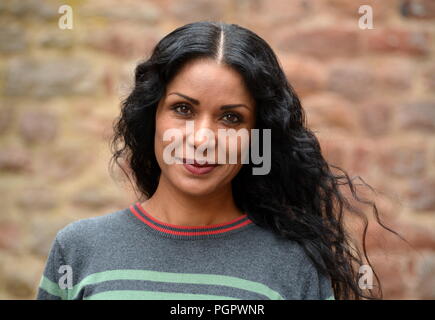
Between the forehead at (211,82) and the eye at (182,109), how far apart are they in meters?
0.04

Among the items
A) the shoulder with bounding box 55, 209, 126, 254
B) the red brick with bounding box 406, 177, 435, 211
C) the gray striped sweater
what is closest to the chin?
the gray striped sweater

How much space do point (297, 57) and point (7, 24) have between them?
1.46 m

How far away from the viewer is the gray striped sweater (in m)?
1.58

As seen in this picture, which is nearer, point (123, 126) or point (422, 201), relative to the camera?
point (123, 126)

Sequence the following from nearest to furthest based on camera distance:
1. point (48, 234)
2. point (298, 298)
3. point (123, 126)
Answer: point (298, 298) < point (123, 126) < point (48, 234)

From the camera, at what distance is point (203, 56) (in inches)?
63.9

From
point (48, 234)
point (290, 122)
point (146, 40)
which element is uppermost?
point (146, 40)

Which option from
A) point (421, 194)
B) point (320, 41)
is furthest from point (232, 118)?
point (421, 194)

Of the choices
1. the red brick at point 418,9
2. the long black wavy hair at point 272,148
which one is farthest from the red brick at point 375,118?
the long black wavy hair at point 272,148

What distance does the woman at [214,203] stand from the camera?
159 centimetres

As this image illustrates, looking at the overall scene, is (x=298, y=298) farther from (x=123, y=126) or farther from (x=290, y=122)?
(x=123, y=126)

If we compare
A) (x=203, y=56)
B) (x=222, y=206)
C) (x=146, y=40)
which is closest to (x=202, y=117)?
(x=203, y=56)

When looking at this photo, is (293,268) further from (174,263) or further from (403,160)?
(403,160)

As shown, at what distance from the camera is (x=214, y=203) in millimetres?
1745
